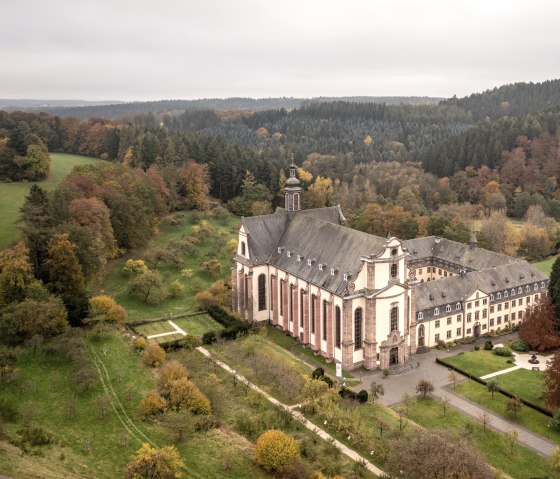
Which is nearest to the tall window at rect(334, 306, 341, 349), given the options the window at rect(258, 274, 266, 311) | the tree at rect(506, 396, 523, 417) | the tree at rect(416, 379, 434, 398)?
the tree at rect(416, 379, 434, 398)

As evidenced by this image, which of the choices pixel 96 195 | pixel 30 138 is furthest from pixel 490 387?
pixel 30 138

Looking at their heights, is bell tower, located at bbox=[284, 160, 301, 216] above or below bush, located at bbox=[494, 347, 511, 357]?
above

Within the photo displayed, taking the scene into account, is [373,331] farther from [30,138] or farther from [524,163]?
[524,163]

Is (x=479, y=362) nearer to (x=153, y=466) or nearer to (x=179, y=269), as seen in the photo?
(x=153, y=466)

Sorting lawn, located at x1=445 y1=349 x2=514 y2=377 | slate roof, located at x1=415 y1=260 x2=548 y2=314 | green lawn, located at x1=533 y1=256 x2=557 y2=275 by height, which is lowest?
lawn, located at x1=445 y1=349 x2=514 y2=377

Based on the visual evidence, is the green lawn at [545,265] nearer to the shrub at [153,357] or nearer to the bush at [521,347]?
the bush at [521,347]

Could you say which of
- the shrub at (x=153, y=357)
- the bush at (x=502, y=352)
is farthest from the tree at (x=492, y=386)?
the shrub at (x=153, y=357)

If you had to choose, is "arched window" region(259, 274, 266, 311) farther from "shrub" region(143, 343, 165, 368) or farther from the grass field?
the grass field
